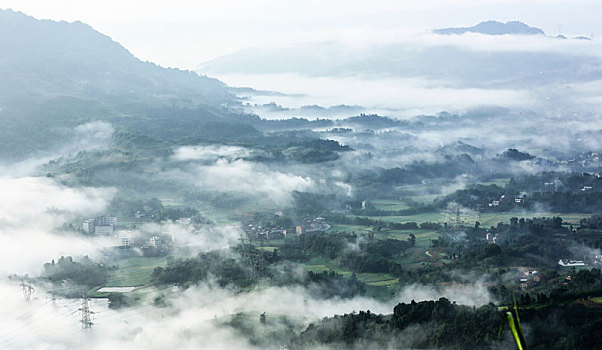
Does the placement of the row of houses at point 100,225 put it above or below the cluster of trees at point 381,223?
above

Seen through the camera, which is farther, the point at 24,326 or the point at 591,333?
the point at 24,326

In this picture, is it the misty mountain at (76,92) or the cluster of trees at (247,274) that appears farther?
the misty mountain at (76,92)

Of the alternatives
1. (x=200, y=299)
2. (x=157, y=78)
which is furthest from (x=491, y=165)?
(x=157, y=78)

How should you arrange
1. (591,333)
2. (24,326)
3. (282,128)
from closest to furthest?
1. (591,333)
2. (24,326)
3. (282,128)

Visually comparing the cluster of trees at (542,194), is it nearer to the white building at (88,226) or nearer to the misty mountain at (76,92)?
the white building at (88,226)

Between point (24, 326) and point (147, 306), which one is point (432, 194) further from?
point (24, 326)

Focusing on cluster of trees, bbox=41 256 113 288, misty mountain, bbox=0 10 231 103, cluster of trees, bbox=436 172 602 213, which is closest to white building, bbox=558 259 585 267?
cluster of trees, bbox=436 172 602 213

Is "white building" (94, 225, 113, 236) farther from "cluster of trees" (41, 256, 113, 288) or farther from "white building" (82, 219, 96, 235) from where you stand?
"cluster of trees" (41, 256, 113, 288)

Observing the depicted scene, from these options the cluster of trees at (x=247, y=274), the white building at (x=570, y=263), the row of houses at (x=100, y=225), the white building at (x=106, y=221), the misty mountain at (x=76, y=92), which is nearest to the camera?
the cluster of trees at (x=247, y=274)

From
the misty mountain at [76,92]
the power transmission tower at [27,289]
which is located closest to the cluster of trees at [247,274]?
the power transmission tower at [27,289]
